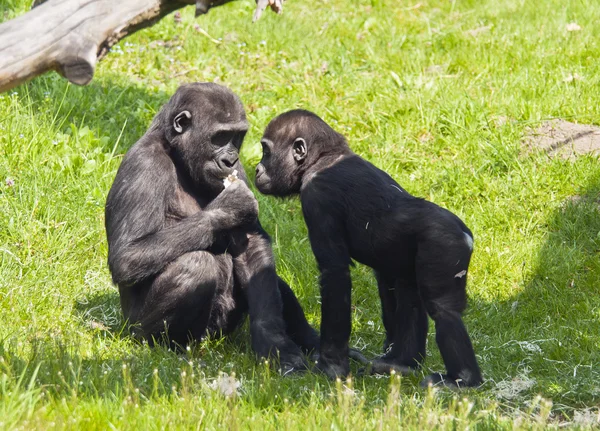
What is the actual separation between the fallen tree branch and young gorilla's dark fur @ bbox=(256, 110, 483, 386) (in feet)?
5.24

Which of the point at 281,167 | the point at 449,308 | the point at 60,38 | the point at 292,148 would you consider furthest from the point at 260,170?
the point at 60,38

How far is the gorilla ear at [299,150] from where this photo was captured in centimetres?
558

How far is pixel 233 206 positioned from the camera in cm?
550

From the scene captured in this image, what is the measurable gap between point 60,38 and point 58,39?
0.4 inches

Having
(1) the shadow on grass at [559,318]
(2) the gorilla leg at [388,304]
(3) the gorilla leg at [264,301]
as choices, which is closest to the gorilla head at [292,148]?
(3) the gorilla leg at [264,301]

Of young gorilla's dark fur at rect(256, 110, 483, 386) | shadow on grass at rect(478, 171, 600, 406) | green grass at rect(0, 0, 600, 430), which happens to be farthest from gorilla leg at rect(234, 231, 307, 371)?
shadow on grass at rect(478, 171, 600, 406)

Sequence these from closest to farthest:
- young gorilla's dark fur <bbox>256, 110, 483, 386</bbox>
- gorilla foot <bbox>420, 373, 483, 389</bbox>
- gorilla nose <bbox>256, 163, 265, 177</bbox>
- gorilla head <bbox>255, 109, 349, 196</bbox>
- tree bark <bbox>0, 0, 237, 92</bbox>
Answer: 1. tree bark <bbox>0, 0, 237, 92</bbox>
2. gorilla foot <bbox>420, 373, 483, 389</bbox>
3. young gorilla's dark fur <bbox>256, 110, 483, 386</bbox>
4. gorilla head <bbox>255, 109, 349, 196</bbox>
5. gorilla nose <bbox>256, 163, 265, 177</bbox>

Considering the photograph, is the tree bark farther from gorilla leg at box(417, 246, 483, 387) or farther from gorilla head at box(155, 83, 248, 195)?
gorilla leg at box(417, 246, 483, 387)

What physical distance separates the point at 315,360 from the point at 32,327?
5.83 ft

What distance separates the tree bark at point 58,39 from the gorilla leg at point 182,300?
5.12ft

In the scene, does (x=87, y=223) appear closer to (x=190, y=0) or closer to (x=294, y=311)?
(x=294, y=311)

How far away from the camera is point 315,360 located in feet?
18.4

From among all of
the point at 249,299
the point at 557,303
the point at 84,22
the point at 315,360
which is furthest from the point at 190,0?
the point at 557,303

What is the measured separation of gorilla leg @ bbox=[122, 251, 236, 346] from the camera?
5.37 metres
